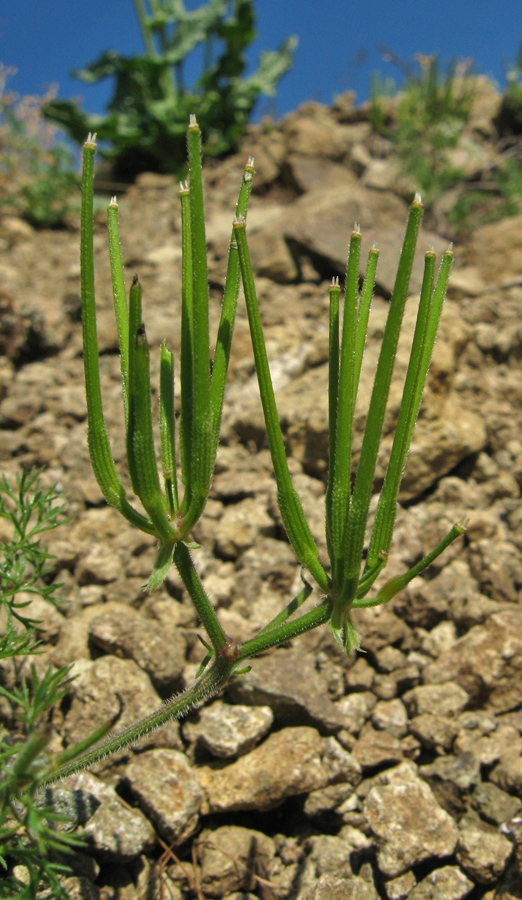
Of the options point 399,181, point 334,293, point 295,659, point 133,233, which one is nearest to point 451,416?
point 295,659

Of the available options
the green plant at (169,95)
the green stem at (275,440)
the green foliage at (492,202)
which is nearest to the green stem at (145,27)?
the green plant at (169,95)

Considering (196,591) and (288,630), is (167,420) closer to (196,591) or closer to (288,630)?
(196,591)

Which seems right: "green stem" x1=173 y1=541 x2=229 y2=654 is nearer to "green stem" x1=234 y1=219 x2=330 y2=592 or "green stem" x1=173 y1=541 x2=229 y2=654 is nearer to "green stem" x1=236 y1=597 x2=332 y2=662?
"green stem" x1=236 y1=597 x2=332 y2=662

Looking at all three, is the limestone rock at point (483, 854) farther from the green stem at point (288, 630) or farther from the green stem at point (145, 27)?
the green stem at point (145, 27)

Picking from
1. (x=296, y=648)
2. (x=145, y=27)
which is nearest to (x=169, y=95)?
(x=145, y=27)

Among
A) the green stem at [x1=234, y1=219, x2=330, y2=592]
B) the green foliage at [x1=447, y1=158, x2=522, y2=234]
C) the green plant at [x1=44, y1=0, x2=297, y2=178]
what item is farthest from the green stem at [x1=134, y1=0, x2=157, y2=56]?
the green stem at [x1=234, y1=219, x2=330, y2=592]

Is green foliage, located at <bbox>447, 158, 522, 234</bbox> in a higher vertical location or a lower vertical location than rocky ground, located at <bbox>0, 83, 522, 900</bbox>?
higher
